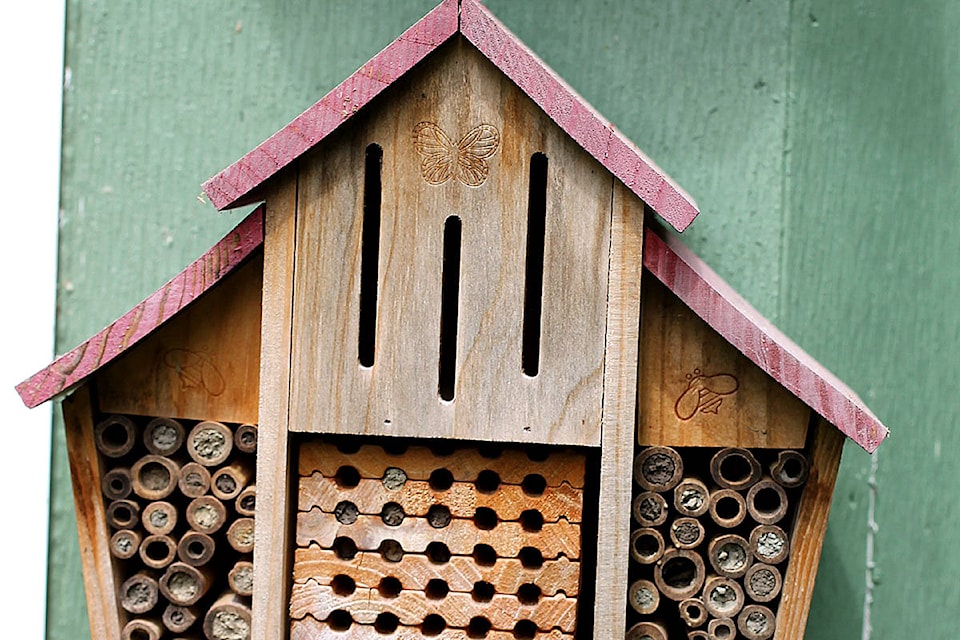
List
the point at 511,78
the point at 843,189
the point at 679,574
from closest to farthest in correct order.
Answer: the point at 511,78 → the point at 679,574 → the point at 843,189

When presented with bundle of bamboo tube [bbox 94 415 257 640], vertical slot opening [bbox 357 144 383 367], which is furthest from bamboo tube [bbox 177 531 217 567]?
vertical slot opening [bbox 357 144 383 367]

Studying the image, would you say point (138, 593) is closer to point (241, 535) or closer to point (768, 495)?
point (241, 535)

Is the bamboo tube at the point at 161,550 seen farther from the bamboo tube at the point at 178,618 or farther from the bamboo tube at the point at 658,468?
the bamboo tube at the point at 658,468

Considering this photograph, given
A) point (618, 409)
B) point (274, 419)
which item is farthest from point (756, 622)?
point (274, 419)

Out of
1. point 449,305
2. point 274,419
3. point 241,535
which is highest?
point 449,305

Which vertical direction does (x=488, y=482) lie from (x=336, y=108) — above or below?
below

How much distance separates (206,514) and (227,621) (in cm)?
11

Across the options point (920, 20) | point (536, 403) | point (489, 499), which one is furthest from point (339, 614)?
point (920, 20)

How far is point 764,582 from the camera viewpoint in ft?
3.54

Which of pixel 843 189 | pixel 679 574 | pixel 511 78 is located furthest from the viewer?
pixel 843 189

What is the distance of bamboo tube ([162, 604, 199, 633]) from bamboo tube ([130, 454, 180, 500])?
0.37 feet

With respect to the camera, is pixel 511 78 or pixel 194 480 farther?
pixel 194 480

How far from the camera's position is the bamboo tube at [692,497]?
1079 mm

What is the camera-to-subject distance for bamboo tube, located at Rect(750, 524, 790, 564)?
1.07 m
